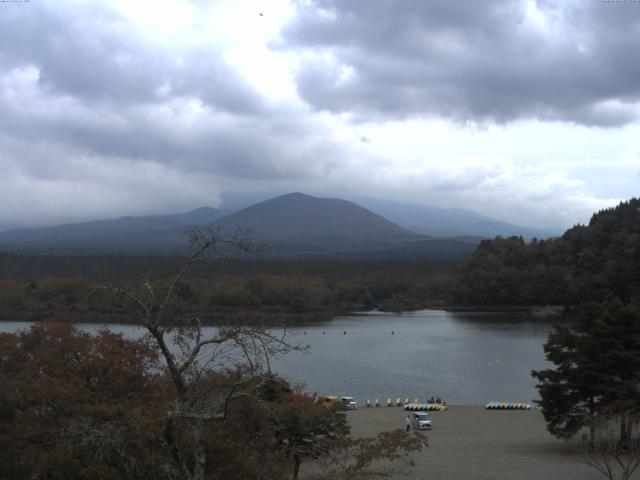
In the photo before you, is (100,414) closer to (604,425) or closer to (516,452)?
(604,425)

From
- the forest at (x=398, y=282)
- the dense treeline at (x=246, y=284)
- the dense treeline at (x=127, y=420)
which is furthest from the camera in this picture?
the forest at (x=398, y=282)

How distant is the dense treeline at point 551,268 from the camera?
196 feet

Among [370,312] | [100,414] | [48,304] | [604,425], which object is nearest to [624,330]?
[604,425]

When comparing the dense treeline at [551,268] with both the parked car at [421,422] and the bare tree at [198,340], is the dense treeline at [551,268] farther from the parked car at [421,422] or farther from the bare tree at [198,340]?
the bare tree at [198,340]

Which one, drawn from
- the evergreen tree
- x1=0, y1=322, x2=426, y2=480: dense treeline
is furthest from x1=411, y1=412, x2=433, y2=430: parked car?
x1=0, y1=322, x2=426, y2=480: dense treeline

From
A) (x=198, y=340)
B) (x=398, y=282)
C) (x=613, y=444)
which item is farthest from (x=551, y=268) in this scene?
(x=198, y=340)

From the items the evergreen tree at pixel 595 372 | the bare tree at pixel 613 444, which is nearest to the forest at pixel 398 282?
the evergreen tree at pixel 595 372

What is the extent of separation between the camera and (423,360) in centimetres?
3362

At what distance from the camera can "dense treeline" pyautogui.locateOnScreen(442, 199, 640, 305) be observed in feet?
196

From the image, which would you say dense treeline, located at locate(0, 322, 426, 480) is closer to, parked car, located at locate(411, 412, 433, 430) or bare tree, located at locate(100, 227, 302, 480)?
bare tree, located at locate(100, 227, 302, 480)

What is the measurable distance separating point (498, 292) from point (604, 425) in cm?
5236

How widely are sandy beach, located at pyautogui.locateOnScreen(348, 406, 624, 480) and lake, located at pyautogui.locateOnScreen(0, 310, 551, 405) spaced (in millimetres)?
3168

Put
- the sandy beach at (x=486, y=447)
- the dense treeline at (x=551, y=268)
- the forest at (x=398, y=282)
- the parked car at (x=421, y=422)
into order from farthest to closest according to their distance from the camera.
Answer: the dense treeline at (x=551, y=268)
the forest at (x=398, y=282)
the parked car at (x=421, y=422)
the sandy beach at (x=486, y=447)

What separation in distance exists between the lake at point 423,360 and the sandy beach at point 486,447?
10.4ft
